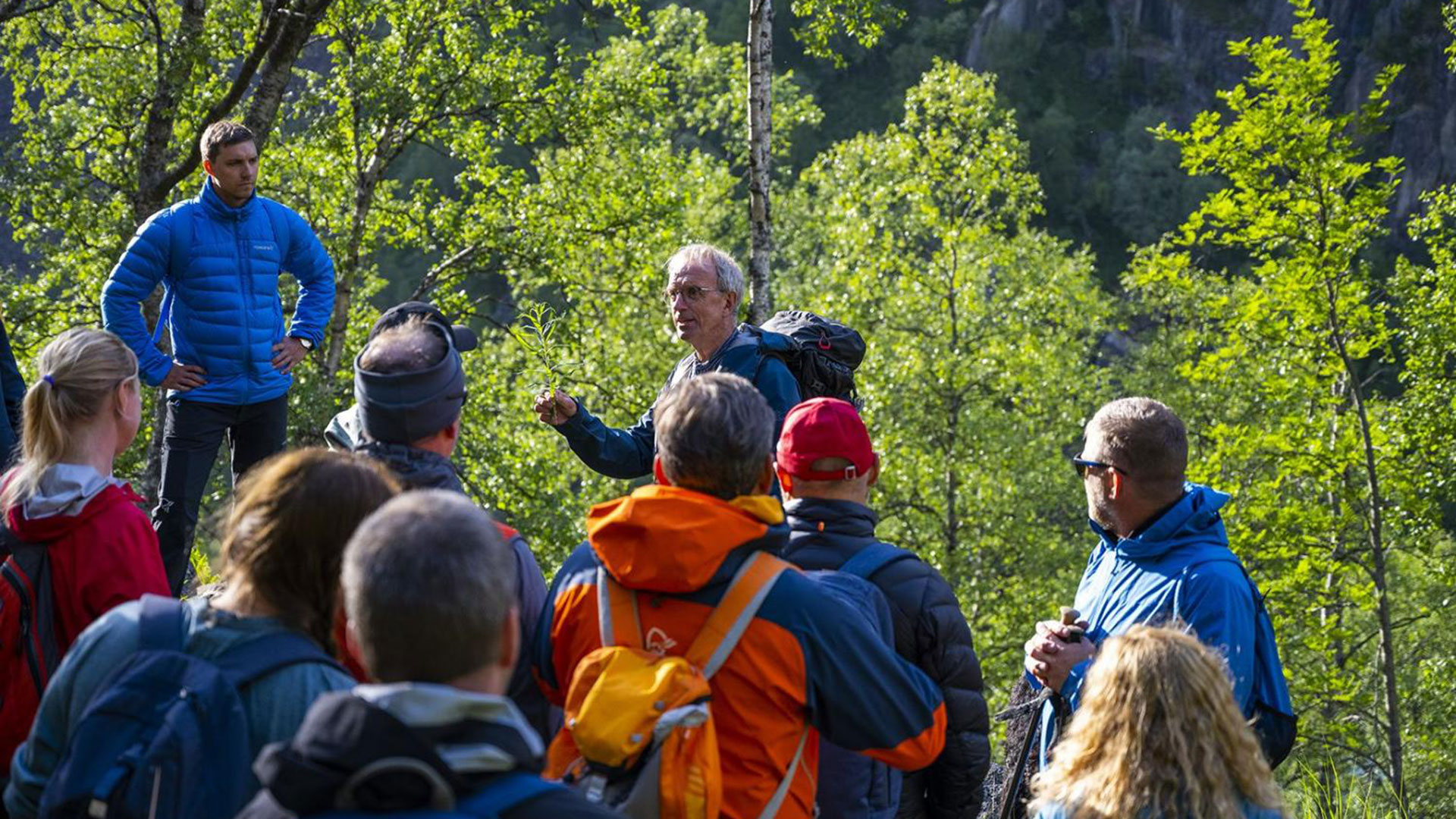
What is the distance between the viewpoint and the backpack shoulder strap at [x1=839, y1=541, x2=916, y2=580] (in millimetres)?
3447

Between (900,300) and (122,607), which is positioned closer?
(122,607)

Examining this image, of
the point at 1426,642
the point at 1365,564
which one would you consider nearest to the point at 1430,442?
the point at 1365,564

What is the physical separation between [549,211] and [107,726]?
764 inches

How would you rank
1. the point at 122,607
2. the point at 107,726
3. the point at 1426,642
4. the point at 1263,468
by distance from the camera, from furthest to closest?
1. the point at 1263,468
2. the point at 1426,642
3. the point at 122,607
4. the point at 107,726

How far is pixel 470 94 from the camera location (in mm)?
18172

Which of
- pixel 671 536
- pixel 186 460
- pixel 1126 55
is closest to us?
pixel 671 536

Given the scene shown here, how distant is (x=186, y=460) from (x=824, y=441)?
3611mm

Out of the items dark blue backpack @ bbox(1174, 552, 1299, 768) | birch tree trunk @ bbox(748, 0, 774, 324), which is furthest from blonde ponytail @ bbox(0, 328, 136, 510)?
birch tree trunk @ bbox(748, 0, 774, 324)

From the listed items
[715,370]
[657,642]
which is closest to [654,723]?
[657,642]

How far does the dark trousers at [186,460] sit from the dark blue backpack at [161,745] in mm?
3714

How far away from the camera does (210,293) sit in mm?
5977

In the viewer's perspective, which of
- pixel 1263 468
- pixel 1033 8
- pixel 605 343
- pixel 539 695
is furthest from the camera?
pixel 1033 8

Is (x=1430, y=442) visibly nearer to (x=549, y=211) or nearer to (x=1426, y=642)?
(x=1426, y=642)

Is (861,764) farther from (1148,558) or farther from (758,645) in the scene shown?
(1148,558)
